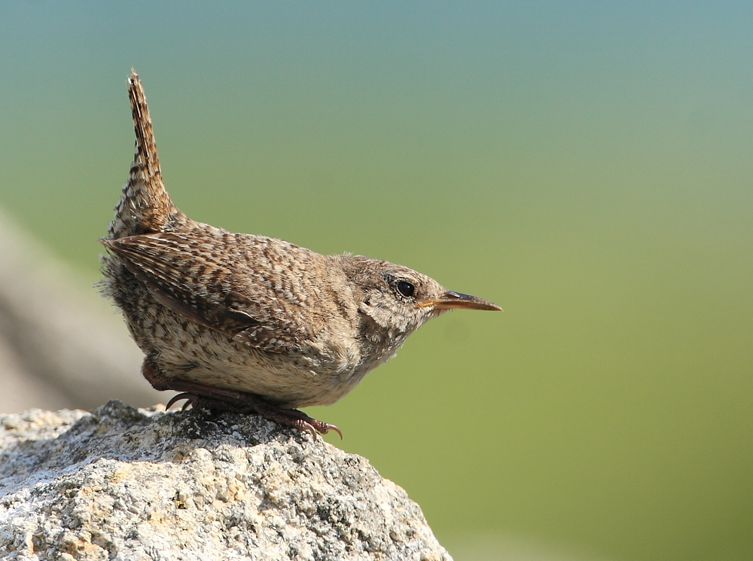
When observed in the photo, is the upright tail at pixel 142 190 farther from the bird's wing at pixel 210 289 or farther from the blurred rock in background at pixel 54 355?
the blurred rock in background at pixel 54 355

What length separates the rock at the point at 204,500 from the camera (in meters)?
2.74

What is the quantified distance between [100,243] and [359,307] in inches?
48.4

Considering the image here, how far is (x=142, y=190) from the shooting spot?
4168 millimetres

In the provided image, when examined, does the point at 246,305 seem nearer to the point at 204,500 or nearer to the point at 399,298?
the point at 399,298

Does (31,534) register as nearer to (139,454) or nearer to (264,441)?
(139,454)

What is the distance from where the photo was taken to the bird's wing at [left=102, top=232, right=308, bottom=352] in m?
3.60

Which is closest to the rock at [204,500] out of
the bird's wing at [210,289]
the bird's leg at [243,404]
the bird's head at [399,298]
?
the bird's leg at [243,404]

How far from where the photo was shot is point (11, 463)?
380 cm

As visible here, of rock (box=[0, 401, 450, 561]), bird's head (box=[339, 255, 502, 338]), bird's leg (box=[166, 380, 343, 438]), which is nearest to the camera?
rock (box=[0, 401, 450, 561])

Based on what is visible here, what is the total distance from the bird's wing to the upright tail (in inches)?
7.5

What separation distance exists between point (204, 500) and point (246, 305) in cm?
96

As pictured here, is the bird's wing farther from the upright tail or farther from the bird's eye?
the bird's eye

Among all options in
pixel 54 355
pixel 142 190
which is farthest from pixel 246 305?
pixel 54 355

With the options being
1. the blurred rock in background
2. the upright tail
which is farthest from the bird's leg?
the blurred rock in background
